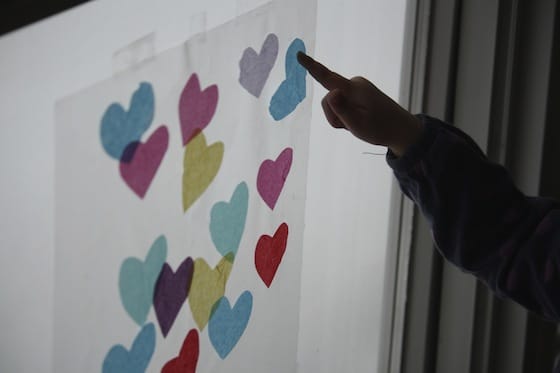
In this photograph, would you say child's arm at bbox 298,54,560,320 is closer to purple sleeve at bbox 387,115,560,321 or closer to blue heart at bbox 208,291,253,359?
purple sleeve at bbox 387,115,560,321

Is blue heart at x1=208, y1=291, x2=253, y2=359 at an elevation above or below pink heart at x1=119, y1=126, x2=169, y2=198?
below

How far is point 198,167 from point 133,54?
0.33ft

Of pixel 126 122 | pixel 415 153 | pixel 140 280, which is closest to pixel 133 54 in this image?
pixel 126 122

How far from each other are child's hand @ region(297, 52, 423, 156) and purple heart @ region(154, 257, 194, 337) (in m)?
0.19

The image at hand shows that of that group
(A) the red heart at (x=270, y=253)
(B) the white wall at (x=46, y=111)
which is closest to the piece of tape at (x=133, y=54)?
(B) the white wall at (x=46, y=111)

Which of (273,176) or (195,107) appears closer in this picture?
(195,107)

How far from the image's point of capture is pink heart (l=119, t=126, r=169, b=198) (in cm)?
38

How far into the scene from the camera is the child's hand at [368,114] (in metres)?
0.50

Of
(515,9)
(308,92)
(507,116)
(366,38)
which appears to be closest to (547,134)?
(507,116)

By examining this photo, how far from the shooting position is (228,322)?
0.51m

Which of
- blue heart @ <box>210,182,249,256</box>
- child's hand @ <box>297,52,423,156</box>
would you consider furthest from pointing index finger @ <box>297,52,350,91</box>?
blue heart @ <box>210,182,249,256</box>

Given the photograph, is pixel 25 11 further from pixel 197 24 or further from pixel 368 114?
pixel 368 114

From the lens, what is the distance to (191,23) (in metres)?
0.45

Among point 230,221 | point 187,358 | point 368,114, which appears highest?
point 368,114
